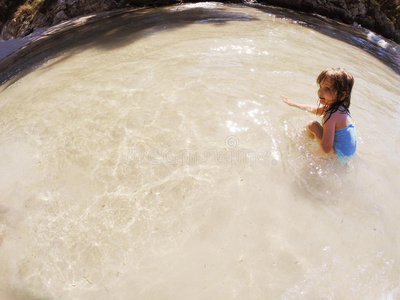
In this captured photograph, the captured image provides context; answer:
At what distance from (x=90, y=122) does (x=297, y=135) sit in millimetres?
2600

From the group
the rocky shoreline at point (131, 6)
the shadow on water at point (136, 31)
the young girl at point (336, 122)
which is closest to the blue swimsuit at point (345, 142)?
the young girl at point (336, 122)

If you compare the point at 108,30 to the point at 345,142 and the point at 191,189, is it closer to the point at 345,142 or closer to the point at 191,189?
the point at 191,189

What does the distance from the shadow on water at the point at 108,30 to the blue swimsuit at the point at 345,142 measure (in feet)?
15.4

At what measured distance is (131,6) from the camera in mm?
9750

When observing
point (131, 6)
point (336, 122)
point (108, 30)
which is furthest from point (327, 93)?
point (131, 6)

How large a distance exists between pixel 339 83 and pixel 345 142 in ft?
2.04

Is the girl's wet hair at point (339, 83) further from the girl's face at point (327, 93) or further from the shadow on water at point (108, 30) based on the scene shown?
the shadow on water at point (108, 30)

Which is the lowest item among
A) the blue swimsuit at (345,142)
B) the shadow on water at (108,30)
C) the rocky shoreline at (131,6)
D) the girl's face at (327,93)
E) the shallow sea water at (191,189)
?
the rocky shoreline at (131,6)

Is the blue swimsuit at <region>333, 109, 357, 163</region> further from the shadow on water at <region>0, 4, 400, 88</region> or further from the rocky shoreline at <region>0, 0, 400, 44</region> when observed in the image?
the rocky shoreline at <region>0, 0, 400, 44</region>

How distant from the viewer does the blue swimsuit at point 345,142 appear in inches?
108

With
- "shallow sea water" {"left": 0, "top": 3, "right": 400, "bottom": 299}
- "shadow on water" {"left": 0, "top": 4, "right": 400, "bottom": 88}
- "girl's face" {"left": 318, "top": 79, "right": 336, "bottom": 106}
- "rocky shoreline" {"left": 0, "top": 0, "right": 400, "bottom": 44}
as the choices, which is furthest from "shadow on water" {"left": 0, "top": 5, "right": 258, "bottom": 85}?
"girl's face" {"left": 318, "top": 79, "right": 336, "bottom": 106}

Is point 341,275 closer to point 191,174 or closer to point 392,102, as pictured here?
point 191,174

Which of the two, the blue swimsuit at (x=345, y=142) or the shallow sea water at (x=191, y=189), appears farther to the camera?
the blue swimsuit at (x=345, y=142)

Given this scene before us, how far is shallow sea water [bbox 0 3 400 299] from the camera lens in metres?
2.05
